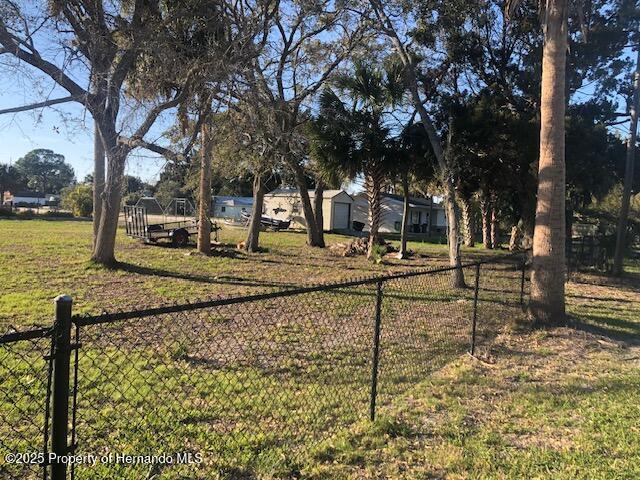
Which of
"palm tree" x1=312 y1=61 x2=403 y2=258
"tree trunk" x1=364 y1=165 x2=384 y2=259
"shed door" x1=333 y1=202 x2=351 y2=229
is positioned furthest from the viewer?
"shed door" x1=333 y1=202 x2=351 y2=229

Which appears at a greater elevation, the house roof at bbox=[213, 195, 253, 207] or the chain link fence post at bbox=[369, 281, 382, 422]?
the house roof at bbox=[213, 195, 253, 207]

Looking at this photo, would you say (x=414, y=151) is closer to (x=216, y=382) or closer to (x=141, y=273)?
(x=141, y=273)

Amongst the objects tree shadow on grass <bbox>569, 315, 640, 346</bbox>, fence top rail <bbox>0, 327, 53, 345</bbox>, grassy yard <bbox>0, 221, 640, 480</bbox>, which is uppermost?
fence top rail <bbox>0, 327, 53, 345</bbox>

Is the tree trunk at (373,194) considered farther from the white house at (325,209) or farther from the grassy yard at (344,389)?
the white house at (325,209)

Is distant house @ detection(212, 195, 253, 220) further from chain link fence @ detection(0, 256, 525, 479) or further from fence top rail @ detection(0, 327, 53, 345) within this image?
fence top rail @ detection(0, 327, 53, 345)

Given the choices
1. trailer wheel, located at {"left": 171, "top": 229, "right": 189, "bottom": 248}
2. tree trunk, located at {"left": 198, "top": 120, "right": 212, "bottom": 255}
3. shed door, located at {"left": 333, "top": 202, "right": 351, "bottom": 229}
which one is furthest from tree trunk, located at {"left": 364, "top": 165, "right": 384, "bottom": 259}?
shed door, located at {"left": 333, "top": 202, "right": 351, "bottom": 229}

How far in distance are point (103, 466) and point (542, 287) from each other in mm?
6966

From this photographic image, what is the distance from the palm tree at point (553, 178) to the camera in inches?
298

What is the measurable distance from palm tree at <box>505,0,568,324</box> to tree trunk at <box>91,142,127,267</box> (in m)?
8.75

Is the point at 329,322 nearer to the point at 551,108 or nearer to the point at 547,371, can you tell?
the point at 547,371

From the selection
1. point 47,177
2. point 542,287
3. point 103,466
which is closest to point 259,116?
point 542,287

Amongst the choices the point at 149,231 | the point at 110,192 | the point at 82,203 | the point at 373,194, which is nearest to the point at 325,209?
the point at 149,231

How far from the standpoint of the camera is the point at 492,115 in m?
14.5

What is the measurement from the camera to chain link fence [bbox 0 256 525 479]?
9.86ft
